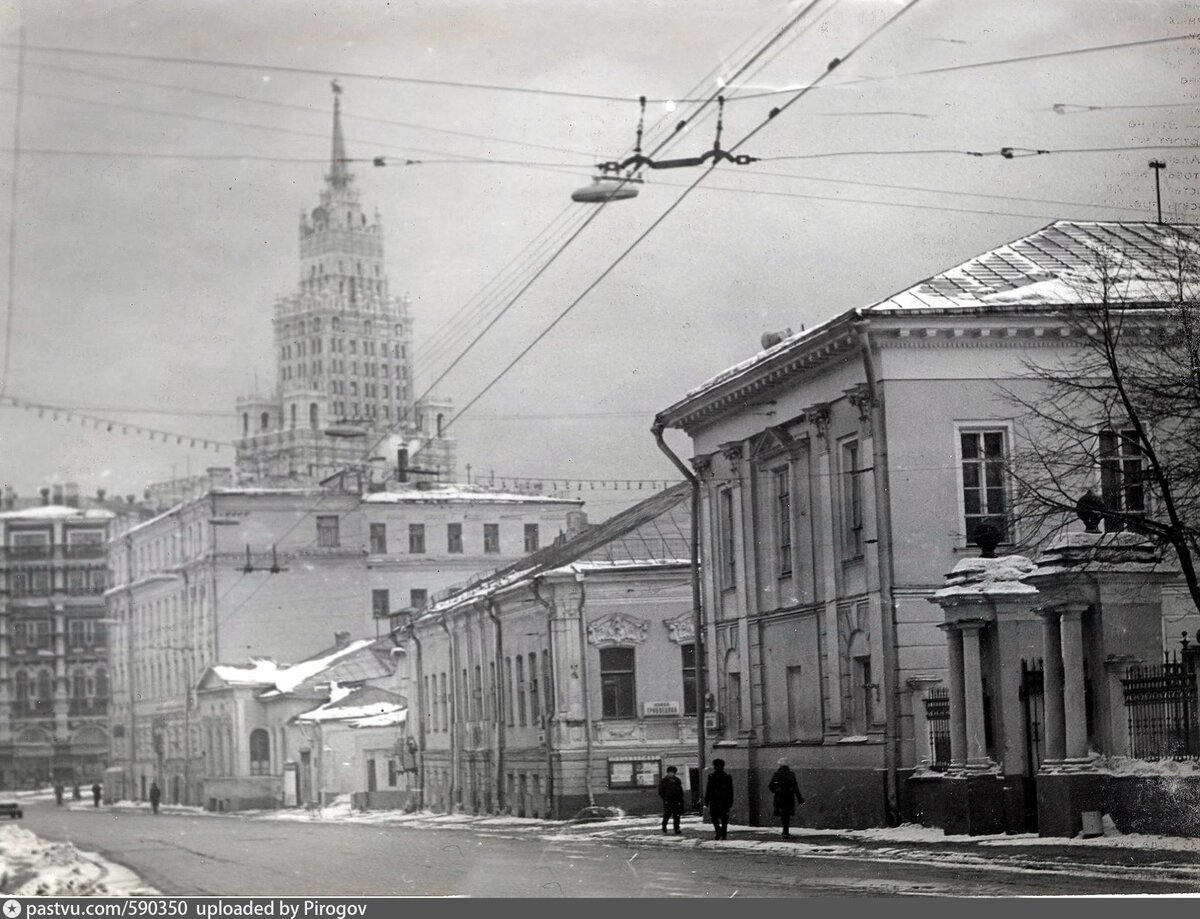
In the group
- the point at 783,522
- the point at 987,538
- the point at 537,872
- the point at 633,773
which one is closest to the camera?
the point at 537,872

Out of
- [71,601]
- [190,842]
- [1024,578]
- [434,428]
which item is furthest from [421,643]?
[1024,578]

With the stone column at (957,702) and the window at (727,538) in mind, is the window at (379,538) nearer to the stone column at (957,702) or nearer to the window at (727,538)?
the window at (727,538)

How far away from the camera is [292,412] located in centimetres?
2694

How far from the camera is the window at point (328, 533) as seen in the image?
66.8 meters

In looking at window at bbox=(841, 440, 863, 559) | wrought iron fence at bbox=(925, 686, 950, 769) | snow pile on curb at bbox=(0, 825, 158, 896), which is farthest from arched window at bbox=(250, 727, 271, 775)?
snow pile on curb at bbox=(0, 825, 158, 896)

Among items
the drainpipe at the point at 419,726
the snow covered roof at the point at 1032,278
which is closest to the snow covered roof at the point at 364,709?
the drainpipe at the point at 419,726

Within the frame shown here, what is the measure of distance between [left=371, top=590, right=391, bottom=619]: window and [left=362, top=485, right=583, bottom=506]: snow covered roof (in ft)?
14.3

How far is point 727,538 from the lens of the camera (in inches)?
1278

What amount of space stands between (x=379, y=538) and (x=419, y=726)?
15531mm

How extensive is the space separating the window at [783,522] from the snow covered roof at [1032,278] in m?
1.66

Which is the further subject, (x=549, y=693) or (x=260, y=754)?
(x=260, y=754)

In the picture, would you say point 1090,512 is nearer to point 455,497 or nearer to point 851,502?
point 851,502

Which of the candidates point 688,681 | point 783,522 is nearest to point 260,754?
point 688,681
